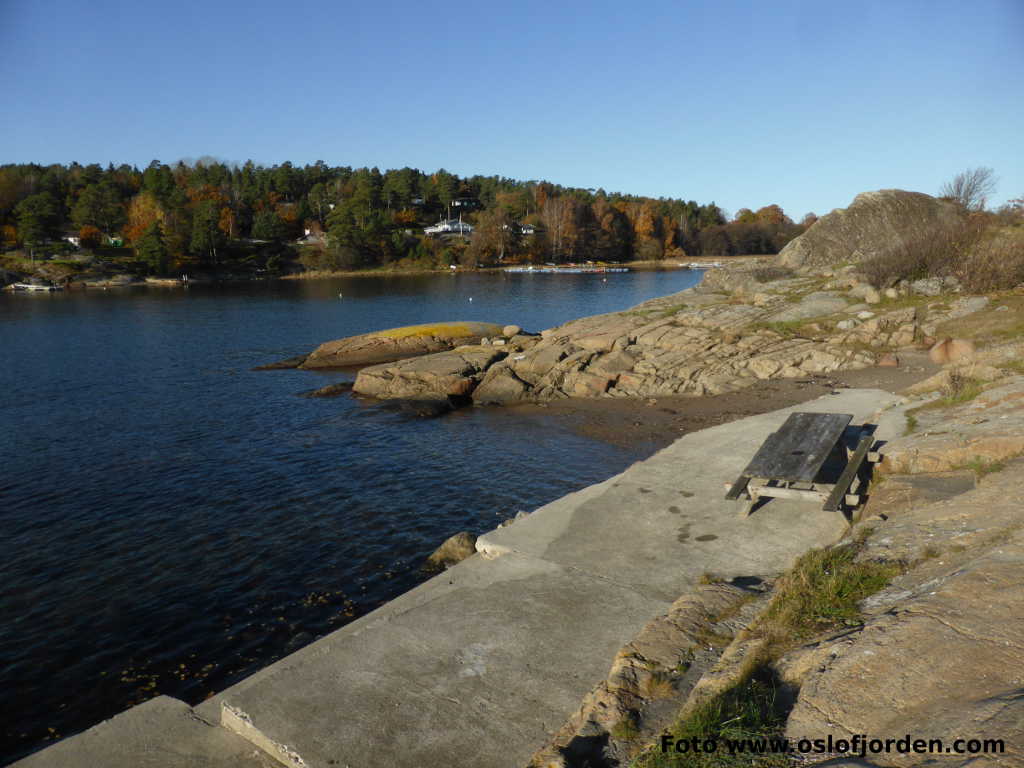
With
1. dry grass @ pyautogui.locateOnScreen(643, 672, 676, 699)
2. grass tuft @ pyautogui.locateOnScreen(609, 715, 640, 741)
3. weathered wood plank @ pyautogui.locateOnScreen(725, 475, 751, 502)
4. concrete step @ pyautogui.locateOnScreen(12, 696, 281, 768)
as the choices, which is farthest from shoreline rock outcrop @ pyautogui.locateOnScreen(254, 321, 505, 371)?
grass tuft @ pyautogui.locateOnScreen(609, 715, 640, 741)

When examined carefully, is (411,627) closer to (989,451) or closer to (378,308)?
(989,451)

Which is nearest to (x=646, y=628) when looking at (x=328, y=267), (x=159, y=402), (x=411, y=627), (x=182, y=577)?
(x=411, y=627)

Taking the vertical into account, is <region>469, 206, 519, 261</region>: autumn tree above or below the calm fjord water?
above

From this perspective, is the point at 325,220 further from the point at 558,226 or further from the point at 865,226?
the point at 865,226

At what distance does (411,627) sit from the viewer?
Result: 6.62 m

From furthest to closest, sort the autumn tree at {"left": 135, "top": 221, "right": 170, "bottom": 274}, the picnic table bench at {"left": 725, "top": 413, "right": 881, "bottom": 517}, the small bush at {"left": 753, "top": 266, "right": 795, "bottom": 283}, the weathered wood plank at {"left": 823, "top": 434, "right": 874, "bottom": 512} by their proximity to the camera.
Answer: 1. the autumn tree at {"left": 135, "top": 221, "right": 170, "bottom": 274}
2. the small bush at {"left": 753, "top": 266, "right": 795, "bottom": 283}
3. the picnic table bench at {"left": 725, "top": 413, "right": 881, "bottom": 517}
4. the weathered wood plank at {"left": 823, "top": 434, "right": 874, "bottom": 512}

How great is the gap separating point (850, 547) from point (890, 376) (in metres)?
15.4

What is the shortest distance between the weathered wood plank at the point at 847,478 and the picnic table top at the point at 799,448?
0.34 m

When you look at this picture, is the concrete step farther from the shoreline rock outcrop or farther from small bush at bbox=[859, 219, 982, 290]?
small bush at bbox=[859, 219, 982, 290]

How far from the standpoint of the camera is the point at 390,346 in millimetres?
34438

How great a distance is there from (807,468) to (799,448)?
0.74 meters

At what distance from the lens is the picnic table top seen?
9398mm

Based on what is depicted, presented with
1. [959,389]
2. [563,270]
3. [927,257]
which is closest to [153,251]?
[563,270]

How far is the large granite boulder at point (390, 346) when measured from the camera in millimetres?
33812
